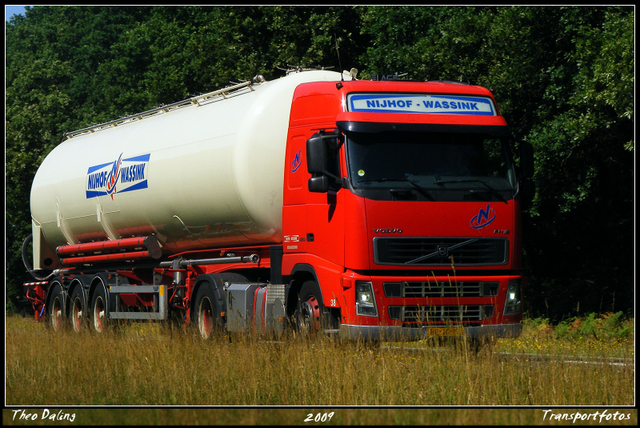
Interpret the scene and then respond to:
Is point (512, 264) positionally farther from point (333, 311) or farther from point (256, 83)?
point (256, 83)

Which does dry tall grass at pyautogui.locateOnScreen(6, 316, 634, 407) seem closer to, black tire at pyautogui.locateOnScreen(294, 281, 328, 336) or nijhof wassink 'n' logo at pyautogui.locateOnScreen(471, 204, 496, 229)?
black tire at pyautogui.locateOnScreen(294, 281, 328, 336)

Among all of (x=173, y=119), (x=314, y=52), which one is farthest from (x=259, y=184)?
(x=314, y=52)

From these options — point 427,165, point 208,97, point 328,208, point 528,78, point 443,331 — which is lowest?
point 443,331

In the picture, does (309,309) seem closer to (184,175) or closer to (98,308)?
(184,175)

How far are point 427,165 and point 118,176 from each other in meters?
7.60

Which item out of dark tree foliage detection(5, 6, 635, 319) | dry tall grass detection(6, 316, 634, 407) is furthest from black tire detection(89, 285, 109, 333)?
dry tall grass detection(6, 316, 634, 407)

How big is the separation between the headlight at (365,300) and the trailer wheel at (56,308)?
34.8ft

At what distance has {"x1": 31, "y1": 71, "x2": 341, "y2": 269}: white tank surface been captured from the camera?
13828 millimetres

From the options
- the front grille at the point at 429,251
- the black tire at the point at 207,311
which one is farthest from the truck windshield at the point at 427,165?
the black tire at the point at 207,311

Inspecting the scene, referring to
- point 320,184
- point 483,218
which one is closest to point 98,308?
point 320,184

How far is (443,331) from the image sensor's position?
11.2 m

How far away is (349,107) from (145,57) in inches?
1178

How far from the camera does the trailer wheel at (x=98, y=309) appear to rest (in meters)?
18.3

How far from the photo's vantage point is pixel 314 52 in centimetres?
2736
